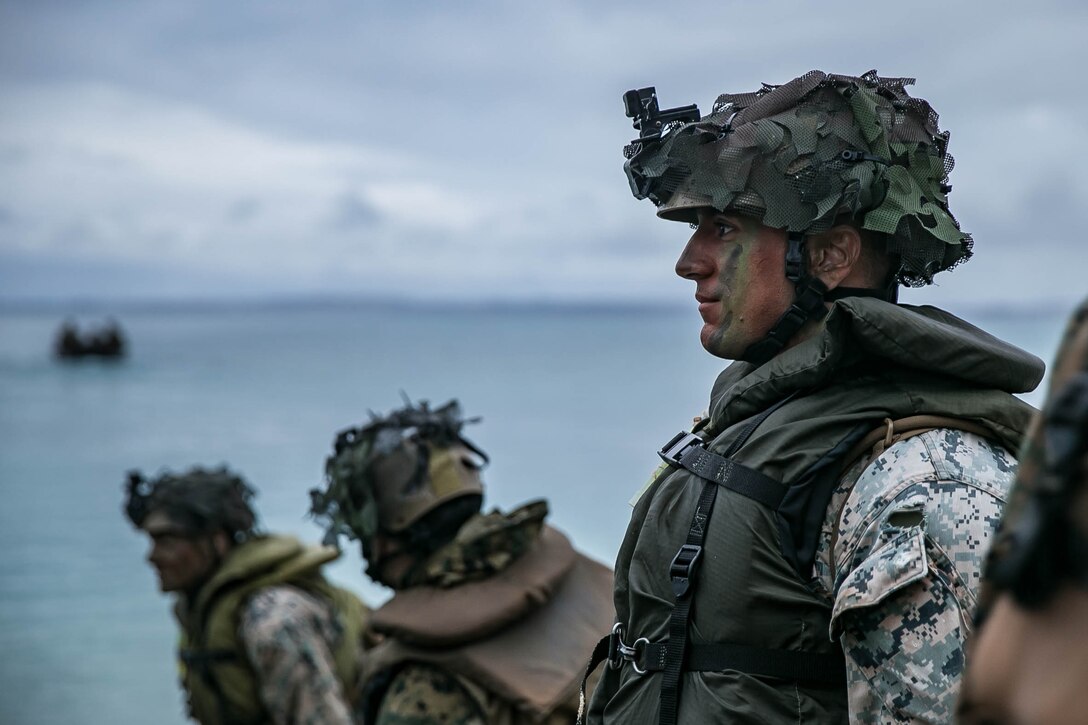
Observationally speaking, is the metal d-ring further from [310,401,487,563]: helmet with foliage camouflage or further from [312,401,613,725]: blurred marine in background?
[310,401,487,563]: helmet with foliage camouflage

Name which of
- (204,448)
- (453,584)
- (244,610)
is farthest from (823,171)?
(204,448)

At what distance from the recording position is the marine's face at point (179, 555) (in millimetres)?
8578

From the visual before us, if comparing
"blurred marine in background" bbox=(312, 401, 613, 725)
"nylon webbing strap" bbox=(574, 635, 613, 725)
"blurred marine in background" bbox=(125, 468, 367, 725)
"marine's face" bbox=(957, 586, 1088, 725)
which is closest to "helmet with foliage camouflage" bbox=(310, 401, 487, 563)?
"blurred marine in background" bbox=(312, 401, 613, 725)

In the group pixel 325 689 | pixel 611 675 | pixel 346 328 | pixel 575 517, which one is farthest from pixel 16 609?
pixel 346 328

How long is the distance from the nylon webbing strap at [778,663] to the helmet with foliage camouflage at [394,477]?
3016 millimetres

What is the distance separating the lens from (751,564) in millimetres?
3006

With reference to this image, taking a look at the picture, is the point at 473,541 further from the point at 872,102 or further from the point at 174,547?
the point at 174,547

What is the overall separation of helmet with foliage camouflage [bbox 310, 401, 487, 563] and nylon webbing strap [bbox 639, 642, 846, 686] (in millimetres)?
3016

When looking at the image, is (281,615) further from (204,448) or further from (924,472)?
(204,448)

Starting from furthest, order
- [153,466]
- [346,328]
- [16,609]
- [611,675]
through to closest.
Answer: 1. [346,328]
2. [153,466]
3. [16,609]
4. [611,675]

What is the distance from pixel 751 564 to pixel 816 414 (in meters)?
0.37

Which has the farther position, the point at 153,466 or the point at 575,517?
the point at 153,466

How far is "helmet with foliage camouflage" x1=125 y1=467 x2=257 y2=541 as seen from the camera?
8688 mm

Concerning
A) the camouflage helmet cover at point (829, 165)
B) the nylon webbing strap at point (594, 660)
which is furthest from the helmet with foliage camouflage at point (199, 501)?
the camouflage helmet cover at point (829, 165)
